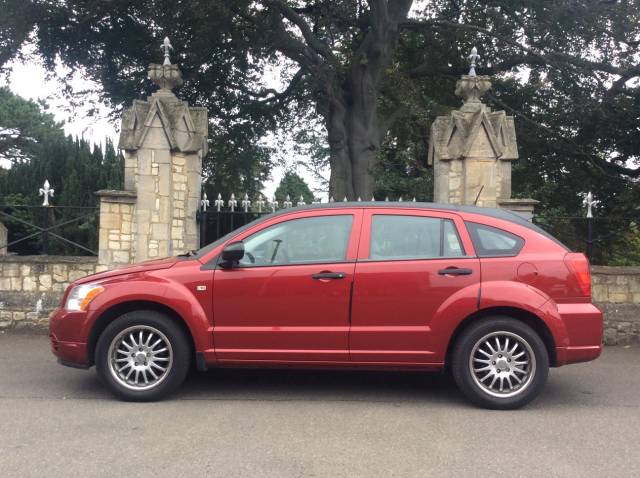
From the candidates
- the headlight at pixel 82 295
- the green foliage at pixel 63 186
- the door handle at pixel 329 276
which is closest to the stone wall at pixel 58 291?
the headlight at pixel 82 295

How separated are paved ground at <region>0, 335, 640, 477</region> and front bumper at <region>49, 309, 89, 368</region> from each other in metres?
0.35

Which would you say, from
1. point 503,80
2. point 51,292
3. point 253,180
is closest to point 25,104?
point 253,180

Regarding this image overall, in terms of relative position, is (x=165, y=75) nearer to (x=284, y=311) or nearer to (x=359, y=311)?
(x=284, y=311)

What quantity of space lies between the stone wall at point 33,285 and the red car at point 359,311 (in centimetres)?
317

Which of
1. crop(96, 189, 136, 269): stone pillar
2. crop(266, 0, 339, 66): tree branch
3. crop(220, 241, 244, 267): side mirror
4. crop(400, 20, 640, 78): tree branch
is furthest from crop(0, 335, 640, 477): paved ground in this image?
crop(266, 0, 339, 66): tree branch

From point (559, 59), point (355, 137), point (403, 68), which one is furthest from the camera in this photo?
point (403, 68)

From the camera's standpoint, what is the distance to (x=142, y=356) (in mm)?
4992

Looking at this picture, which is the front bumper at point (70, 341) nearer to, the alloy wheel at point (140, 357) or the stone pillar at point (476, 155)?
the alloy wheel at point (140, 357)

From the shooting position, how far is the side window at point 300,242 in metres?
5.08

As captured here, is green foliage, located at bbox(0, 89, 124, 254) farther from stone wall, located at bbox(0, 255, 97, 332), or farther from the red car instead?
the red car

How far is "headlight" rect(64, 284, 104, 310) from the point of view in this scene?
16.6 feet

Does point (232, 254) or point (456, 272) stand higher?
point (232, 254)

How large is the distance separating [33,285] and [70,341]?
3.48 metres

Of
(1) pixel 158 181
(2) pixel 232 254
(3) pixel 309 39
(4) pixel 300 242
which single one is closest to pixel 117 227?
(1) pixel 158 181
